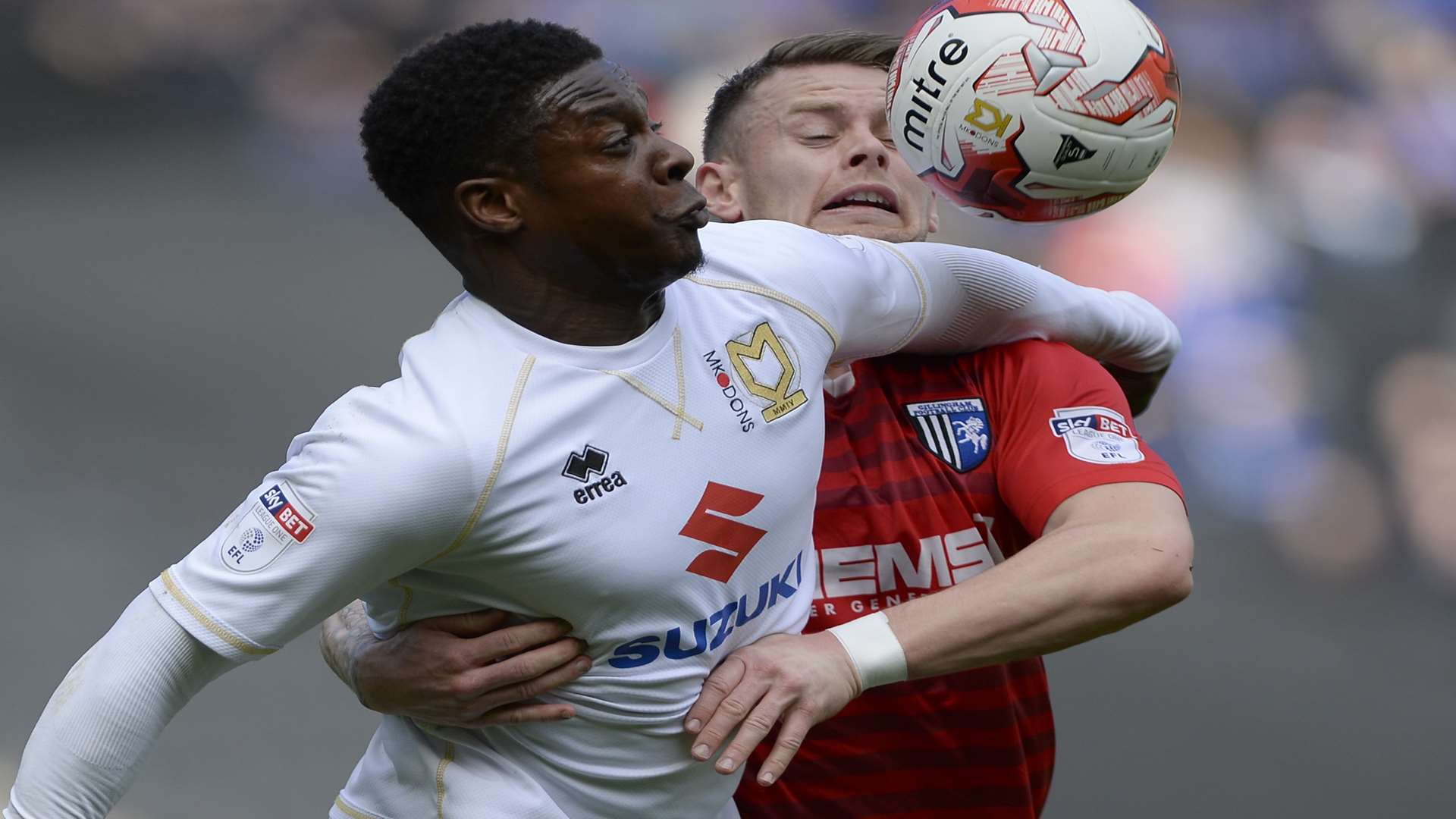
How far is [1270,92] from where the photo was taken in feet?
20.9

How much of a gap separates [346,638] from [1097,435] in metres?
1.16

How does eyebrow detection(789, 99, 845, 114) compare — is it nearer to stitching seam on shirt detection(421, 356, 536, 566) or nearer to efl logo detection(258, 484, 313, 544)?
stitching seam on shirt detection(421, 356, 536, 566)

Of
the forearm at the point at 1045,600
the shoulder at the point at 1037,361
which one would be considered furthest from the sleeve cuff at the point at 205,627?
the shoulder at the point at 1037,361

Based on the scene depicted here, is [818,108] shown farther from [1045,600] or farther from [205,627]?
[205,627]

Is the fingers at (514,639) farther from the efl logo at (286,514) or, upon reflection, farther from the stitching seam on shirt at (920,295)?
the stitching seam on shirt at (920,295)

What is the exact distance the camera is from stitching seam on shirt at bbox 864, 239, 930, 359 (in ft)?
7.53

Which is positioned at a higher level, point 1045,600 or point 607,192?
point 607,192

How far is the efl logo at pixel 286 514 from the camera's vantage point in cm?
171

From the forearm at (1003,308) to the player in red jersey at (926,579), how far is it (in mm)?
59

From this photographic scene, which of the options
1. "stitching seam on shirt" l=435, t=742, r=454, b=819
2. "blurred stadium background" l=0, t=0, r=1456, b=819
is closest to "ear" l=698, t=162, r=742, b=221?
"stitching seam on shirt" l=435, t=742, r=454, b=819

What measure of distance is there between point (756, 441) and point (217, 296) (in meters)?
4.73

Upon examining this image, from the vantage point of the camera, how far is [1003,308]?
94.9 inches

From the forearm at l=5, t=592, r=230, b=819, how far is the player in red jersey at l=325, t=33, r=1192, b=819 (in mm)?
296

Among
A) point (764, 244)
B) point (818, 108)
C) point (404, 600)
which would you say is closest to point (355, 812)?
point (404, 600)
